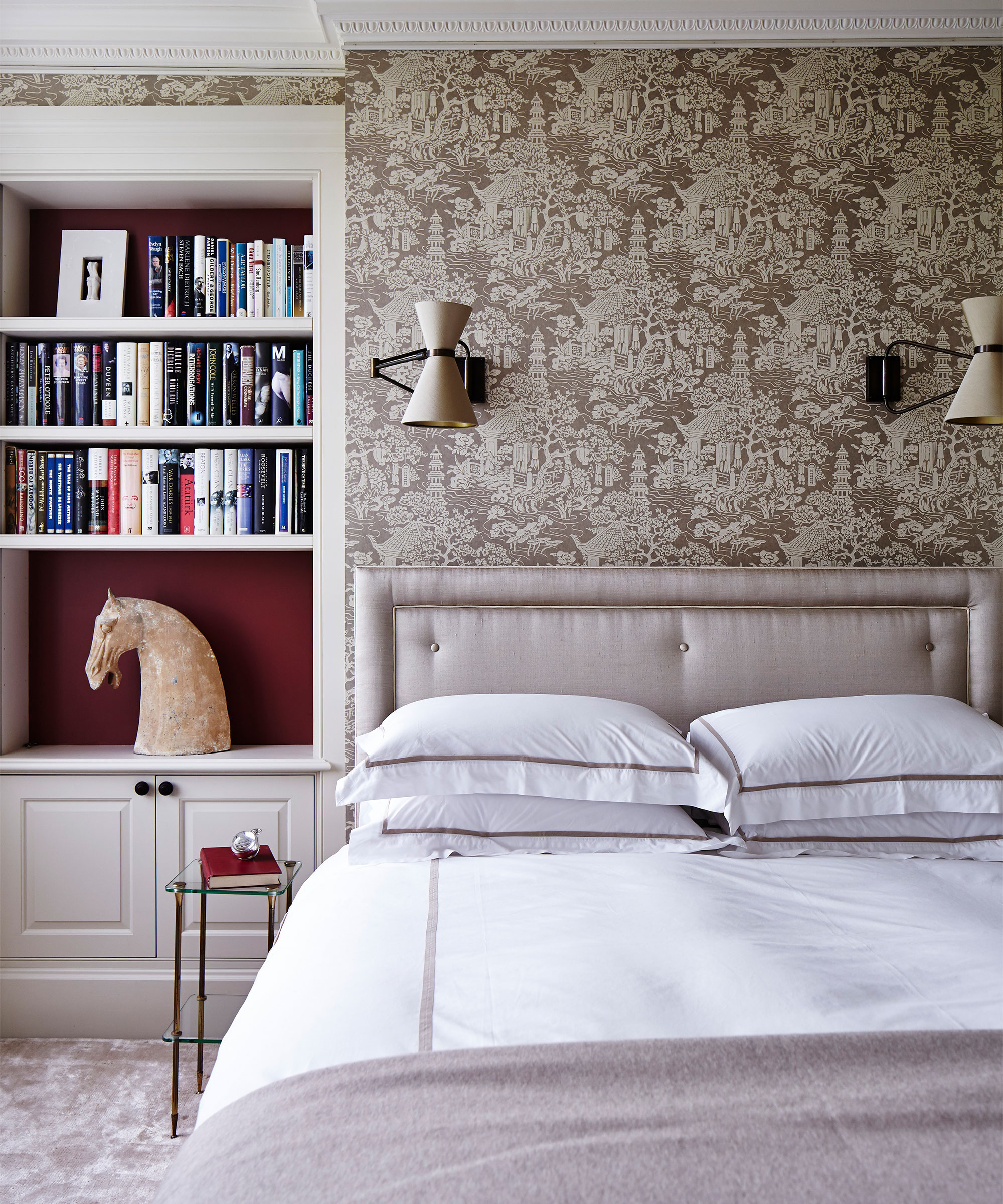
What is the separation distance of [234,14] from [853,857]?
256 cm

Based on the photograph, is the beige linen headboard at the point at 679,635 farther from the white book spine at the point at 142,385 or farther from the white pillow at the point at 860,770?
the white book spine at the point at 142,385

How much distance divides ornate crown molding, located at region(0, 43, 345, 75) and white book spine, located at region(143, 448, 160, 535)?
1055 mm

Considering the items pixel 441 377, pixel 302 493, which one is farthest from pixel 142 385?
pixel 441 377

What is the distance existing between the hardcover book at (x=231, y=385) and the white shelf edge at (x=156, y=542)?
1.11 ft

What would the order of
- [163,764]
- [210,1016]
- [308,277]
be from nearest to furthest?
[210,1016] < [163,764] < [308,277]

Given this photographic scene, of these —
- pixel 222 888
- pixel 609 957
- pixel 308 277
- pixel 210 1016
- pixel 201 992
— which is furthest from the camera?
pixel 308 277

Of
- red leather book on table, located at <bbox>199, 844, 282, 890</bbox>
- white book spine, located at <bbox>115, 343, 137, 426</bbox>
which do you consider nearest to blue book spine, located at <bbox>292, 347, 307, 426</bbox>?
white book spine, located at <bbox>115, 343, 137, 426</bbox>

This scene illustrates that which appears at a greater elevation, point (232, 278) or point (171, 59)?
point (171, 59)

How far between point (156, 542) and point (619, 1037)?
189 cm

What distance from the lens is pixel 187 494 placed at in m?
2.50

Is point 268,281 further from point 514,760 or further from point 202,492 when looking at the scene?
point 514,760

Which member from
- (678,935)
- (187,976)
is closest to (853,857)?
(678,935)

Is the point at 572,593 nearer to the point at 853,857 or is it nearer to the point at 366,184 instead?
the point at 853,857

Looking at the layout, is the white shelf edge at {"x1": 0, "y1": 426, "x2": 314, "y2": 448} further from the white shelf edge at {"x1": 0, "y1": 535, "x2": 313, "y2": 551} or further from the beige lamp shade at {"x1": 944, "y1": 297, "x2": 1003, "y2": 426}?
the beige lamp shade at {"x1": 944, "y1": 297, "x2": 1003, "y2": 426}
